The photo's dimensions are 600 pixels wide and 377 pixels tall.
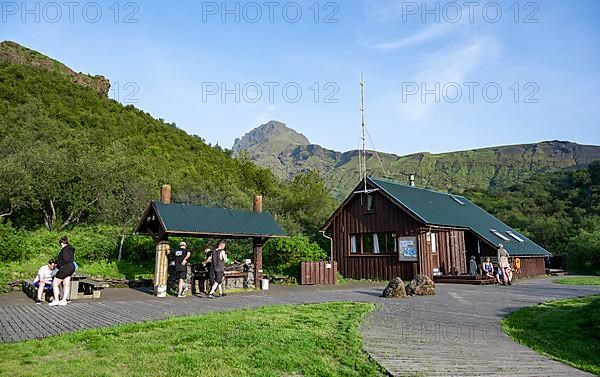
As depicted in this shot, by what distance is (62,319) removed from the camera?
1000 cm

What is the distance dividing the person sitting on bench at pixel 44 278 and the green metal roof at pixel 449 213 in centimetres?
1570

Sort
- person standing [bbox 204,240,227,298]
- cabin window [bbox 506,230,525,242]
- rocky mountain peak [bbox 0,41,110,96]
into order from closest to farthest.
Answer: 1. person standing [bbox 204,240,227,298]
2. cabin window [bbox 506,230,525,242]
3. rocky mountain peak [bbox 0,41,110,96]

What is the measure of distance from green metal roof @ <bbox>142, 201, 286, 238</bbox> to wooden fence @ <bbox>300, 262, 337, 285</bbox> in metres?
3.61

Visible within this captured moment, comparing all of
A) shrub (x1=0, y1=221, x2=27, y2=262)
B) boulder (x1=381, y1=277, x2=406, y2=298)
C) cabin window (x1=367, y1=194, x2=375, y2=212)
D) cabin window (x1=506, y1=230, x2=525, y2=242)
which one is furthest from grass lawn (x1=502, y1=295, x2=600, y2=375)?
shrub (x1=0, y1=221, x2=27, y2=262)

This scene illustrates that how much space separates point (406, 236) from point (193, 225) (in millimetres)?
11169

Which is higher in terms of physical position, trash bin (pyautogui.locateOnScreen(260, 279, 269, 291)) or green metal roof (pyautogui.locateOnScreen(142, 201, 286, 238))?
green metal roof (pyautogui.locateOnScreen(142, 201, 286, 238))

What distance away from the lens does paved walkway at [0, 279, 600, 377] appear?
20.2 ft

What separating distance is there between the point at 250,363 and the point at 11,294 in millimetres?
13699

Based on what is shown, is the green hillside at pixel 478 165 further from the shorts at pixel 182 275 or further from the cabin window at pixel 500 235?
the shorts at pixel 182 275

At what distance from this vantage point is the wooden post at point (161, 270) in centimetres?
1565

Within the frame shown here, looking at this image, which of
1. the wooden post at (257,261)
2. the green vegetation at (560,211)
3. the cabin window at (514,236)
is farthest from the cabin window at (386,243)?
the green vegetation at (560,211)

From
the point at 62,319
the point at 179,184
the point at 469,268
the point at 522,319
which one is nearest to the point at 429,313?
the point at 522,319

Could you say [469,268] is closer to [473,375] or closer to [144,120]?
[473,375]

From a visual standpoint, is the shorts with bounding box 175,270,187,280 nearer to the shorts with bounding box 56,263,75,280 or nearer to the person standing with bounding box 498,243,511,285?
the shorts with bounding box 56,263,75,280
